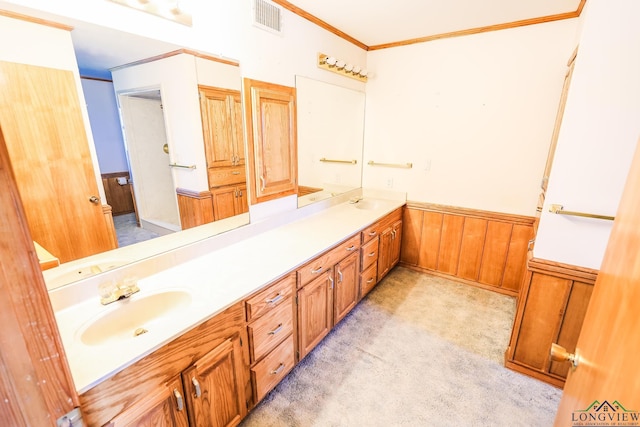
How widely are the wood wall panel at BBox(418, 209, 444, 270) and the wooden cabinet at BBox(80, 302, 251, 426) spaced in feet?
7.62

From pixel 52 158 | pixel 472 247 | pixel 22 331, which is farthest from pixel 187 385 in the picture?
pixel 472 247

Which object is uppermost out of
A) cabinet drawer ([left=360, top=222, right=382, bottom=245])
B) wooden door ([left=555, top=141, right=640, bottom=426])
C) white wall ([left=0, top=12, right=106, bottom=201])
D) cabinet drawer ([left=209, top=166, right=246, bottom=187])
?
white wall ([left=0, top=12, right=106, bottom=201])

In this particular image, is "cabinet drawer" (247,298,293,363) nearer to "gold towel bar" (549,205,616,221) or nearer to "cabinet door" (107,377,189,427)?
"cabinet door" (107,377,189,427)

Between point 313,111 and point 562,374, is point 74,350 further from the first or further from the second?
point 562,374

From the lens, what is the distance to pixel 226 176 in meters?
1.82

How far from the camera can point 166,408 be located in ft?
3.53

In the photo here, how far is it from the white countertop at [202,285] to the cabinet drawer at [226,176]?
40cm

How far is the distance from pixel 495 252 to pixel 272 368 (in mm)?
2358

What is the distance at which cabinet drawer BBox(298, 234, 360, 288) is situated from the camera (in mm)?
1723

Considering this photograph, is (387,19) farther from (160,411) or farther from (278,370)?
(160,411)

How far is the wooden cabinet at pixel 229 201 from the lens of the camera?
180cm

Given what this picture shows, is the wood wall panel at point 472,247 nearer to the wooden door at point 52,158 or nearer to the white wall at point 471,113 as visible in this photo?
the white wall at point 471,113

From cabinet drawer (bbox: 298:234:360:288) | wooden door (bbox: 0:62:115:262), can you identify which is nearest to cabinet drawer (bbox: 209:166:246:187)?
wooden door (bbox: 0:62:115:262)

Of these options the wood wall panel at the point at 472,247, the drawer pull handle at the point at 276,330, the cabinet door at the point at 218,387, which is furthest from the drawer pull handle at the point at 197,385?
the wood wall panel at the point at 472,247
